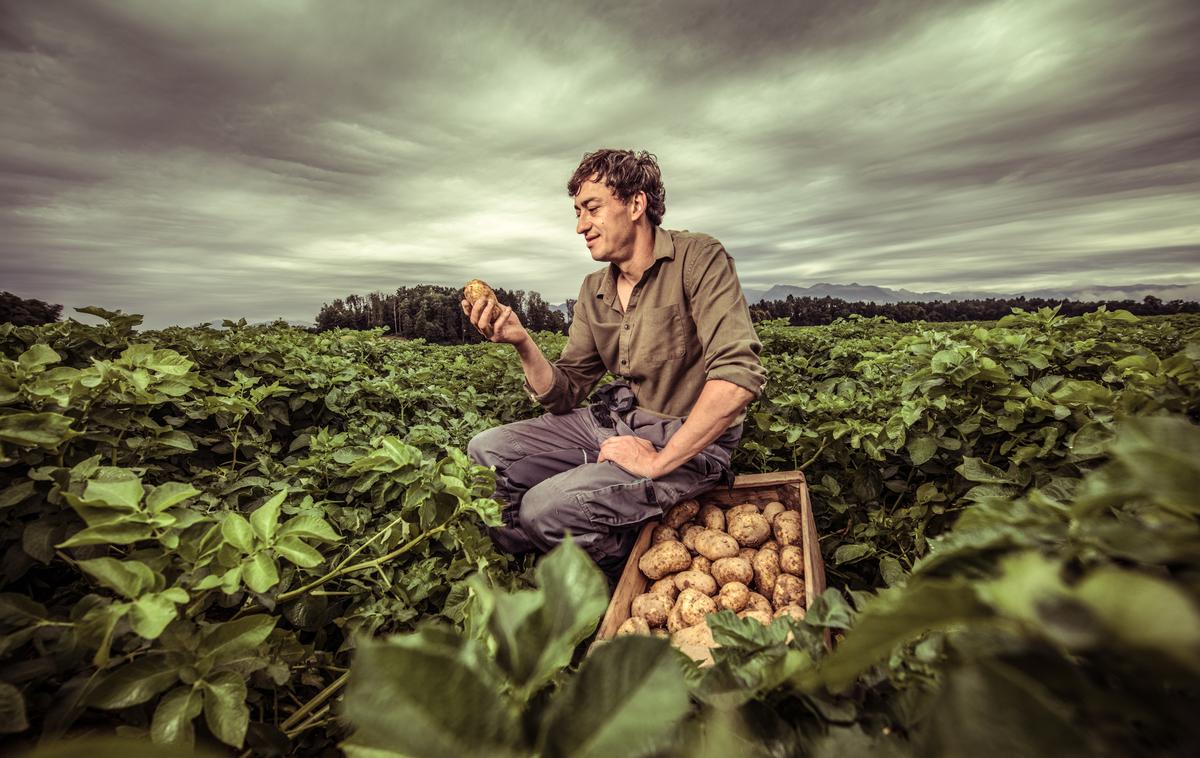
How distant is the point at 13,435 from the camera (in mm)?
1081

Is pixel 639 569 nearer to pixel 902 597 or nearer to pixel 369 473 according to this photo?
pixel 369 473

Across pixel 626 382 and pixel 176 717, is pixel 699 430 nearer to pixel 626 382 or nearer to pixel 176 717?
pixel 626 382

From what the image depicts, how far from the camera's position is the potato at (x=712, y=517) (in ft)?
9.74

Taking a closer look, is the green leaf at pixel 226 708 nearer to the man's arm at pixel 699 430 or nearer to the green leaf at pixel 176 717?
the green leaf at pixel 176 717

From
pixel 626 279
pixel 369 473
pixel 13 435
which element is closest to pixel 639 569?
pixel 369 473

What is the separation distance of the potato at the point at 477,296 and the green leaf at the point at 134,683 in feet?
7.96

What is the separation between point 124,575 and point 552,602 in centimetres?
88

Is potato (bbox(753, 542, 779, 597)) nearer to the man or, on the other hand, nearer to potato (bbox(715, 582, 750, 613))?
potato (bbox(715, 582, 750, 613))

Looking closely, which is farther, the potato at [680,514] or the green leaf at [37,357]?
the potato at [680,514]

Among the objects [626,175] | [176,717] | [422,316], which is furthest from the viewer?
[422,316]

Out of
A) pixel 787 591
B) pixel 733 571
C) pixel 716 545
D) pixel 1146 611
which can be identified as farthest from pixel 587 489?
pixel 1146 611

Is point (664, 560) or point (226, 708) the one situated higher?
point (226, 708)

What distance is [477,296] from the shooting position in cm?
315

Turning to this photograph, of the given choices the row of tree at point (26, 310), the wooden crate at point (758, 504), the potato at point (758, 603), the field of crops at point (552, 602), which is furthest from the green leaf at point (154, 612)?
the row of tree at point (26, 310)
